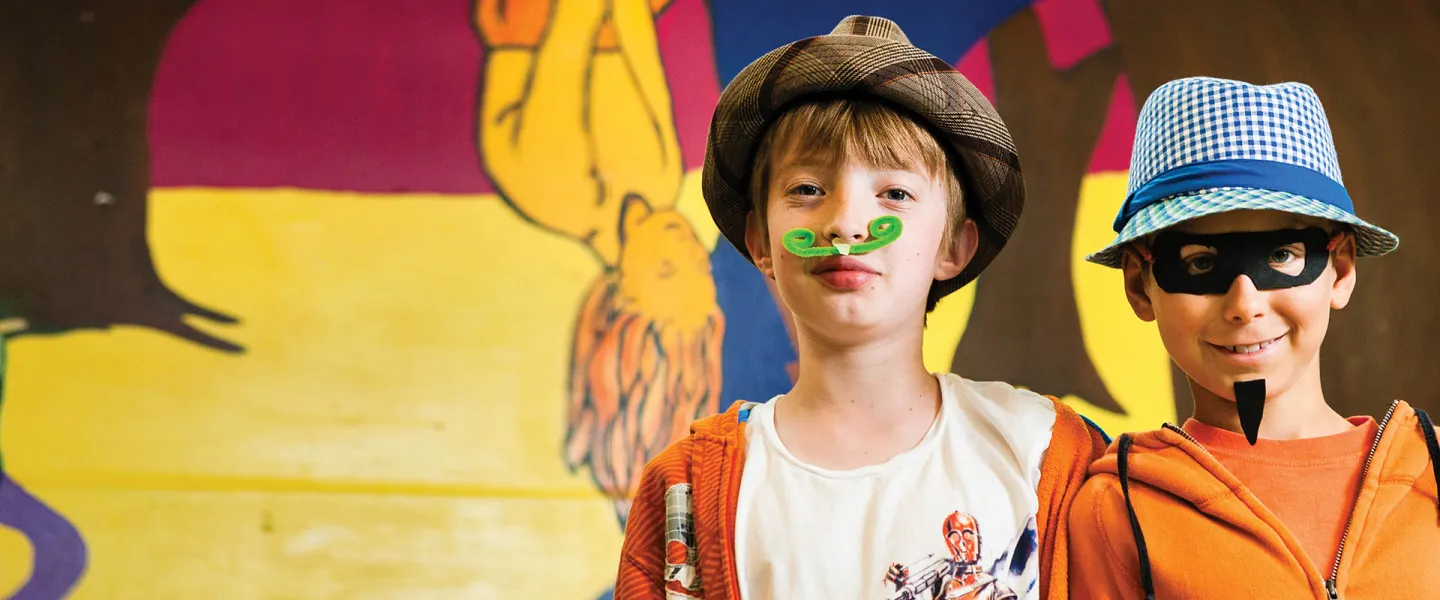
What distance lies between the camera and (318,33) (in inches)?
83.0

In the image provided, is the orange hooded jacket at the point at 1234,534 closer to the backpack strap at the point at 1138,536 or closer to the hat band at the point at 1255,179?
the backpack strap at the point at 1138,536

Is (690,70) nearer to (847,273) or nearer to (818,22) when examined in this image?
(818,22)

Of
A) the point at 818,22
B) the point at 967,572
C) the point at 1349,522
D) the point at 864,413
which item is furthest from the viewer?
the point at 818,22

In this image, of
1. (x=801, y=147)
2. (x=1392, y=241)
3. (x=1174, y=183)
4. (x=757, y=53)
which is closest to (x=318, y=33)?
(x=757, y=53)

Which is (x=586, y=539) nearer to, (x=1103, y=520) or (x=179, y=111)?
(x=179, y=111)

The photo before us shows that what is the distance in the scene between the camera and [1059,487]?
0.94 metres

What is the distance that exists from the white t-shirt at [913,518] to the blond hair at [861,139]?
205 mm

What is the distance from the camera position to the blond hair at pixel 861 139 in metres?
0.97

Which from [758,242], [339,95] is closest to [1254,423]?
[758,242]

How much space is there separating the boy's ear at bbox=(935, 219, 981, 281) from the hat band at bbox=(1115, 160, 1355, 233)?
21 cm

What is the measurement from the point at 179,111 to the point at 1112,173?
6.02 feet

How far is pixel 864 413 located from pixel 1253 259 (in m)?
0.36

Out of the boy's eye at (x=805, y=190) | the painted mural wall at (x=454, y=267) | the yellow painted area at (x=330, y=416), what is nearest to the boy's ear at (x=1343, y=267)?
the boy's eye at (x=805, y=190)

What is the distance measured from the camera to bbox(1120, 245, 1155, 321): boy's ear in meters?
0.92
